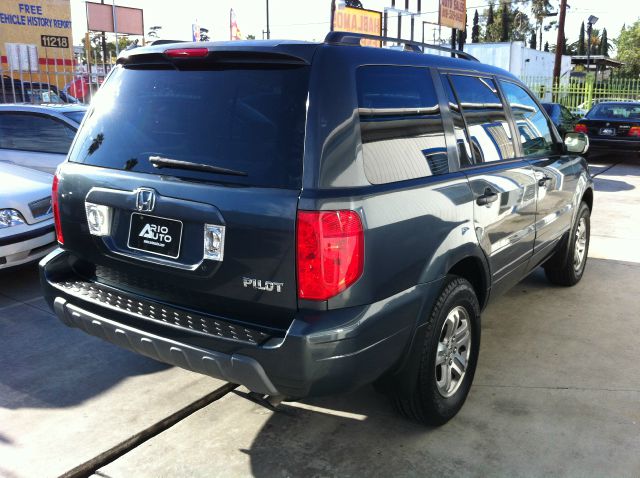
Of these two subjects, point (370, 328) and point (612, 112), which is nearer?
point (370, 328)

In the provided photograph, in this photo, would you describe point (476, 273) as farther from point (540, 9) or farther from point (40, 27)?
point (540, 9)

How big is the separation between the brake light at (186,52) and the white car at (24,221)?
3.04m

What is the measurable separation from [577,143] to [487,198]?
2.06 m

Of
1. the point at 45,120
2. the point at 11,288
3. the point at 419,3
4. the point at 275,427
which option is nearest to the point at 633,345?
the point at 275,427

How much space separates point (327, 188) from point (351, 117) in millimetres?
345

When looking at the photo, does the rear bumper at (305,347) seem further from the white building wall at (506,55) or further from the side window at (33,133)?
the white building wall at (506,55)

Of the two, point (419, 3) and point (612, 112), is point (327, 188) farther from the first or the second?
point (419, 3)

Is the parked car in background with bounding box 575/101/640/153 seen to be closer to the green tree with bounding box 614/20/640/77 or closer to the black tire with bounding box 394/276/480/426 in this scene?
the black tire with bounding box 394/276/480/426

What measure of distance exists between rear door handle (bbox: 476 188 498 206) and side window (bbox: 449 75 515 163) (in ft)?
0.62

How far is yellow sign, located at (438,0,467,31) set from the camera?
2591 centimetres

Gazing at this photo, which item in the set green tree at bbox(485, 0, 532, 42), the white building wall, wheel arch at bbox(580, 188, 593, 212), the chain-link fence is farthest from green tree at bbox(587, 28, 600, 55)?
wheel arch at bbox(580, 188, 593, 212)

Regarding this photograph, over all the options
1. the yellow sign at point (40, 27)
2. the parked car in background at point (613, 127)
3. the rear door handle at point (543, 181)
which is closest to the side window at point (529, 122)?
the rear door handle at point (543, 181)

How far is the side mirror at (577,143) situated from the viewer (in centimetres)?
518

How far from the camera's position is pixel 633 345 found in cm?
446
